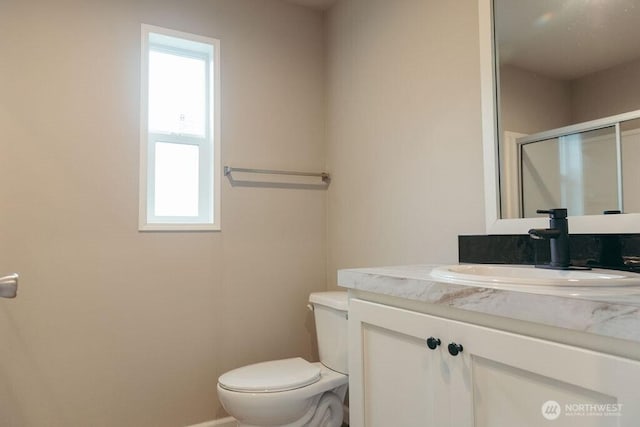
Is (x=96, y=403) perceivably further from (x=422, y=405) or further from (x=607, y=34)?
(x=607, y=34)

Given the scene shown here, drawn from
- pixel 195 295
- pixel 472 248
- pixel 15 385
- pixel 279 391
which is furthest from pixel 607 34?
pixel 15 385

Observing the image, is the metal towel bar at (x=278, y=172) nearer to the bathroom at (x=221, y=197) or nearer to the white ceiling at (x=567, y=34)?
the bathroom at (x=221, y=197)

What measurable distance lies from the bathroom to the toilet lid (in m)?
0.37

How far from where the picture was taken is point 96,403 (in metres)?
1.87

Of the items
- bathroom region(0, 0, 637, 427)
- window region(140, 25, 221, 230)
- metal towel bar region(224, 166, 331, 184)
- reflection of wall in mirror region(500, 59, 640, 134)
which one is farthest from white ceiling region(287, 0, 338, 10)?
reflection of wall in mirror region(500, 59, 640, 134)

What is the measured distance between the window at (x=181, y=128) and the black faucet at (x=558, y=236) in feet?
5.06

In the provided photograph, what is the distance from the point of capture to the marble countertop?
2.30 ft

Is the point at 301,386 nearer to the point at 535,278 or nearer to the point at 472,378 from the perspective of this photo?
the point at 472,378

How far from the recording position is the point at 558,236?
120cm

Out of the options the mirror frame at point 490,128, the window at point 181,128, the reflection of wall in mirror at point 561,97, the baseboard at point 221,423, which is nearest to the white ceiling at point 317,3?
the window at point 181,128

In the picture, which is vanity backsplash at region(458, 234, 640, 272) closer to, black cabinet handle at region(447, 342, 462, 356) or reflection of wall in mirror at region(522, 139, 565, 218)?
reflection of wall in mirror at region(522, 139, 565, 218)

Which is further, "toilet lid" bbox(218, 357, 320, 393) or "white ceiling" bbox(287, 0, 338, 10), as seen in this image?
"white ceiling" bbox(287, 0, 338, 10)

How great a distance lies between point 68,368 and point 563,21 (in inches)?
93.4

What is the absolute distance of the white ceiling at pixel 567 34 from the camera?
47.1 inches
